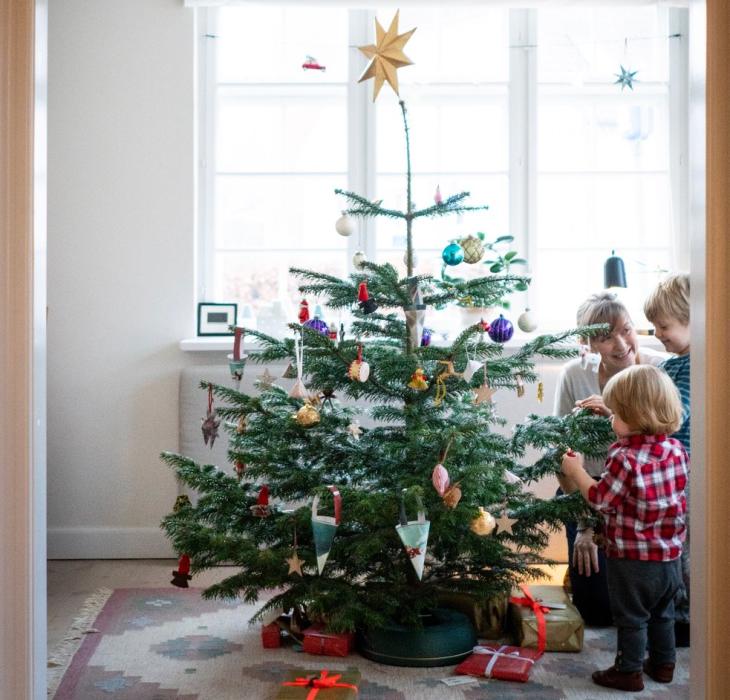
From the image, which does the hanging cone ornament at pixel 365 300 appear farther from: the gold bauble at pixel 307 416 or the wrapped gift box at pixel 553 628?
the wrapped gift box at pixel 553 628

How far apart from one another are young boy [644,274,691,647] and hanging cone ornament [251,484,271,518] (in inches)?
44.9

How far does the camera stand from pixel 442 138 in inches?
163

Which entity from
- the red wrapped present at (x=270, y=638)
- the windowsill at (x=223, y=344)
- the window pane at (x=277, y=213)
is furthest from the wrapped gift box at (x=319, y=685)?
the window pane at (x=277, y=213)

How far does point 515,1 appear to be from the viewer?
3.87 metres

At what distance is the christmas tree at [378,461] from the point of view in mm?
2615

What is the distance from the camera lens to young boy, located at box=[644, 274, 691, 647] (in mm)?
2795

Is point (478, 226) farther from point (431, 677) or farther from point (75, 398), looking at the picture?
point (431, 677)

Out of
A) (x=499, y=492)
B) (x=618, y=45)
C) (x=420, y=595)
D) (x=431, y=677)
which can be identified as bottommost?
(x=431, y=677)

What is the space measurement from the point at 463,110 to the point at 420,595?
215 cm

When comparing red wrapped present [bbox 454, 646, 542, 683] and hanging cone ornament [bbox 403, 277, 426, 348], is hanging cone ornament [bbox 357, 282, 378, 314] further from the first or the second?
red wrapped present [bbox 454, 646, 542, 683]

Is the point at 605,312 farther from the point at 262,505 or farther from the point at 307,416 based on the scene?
the point at 262,505

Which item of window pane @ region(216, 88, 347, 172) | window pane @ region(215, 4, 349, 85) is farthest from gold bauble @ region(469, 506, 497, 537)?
window pane @ region(215, 4, 349, 85)

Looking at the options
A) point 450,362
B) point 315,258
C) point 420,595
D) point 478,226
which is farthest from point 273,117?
point 420,595

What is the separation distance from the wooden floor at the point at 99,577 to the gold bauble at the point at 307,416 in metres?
1.11
